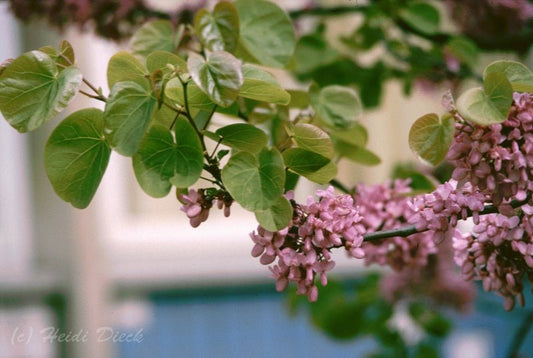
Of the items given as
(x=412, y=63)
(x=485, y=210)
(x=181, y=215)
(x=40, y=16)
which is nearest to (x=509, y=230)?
(x=485, y=210)

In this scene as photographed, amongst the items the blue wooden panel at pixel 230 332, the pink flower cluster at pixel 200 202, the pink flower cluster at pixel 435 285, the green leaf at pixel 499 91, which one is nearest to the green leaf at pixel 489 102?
the green leaf at pixel 499 91

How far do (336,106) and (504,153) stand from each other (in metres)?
0.16

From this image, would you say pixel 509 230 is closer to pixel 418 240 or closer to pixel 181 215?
pixel 418 240

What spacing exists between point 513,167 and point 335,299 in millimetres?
500

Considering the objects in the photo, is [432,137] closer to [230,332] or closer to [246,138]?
[246,138]

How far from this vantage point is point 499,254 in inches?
12.1

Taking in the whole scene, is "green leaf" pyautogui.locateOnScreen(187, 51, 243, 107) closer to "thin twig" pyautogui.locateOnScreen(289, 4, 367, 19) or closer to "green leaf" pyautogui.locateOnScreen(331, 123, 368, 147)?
"green leaf" pyautogui.locateOnScreen(331, 123, 368, 147)

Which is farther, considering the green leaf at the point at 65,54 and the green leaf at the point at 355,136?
the green leaf at the point at 355,136

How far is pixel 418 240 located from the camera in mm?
382

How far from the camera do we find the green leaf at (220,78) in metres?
0.26

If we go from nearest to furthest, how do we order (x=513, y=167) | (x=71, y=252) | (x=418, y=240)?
1. (x=513, y=167)
2. (x=418, y=240)
3. (x=71, y=252)

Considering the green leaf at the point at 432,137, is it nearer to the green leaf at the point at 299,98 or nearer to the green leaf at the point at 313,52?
the green leaf at the point at 299,98

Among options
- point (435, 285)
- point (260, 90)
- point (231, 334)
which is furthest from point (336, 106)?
point (231, 334)

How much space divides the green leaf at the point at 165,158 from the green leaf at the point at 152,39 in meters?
0.12
